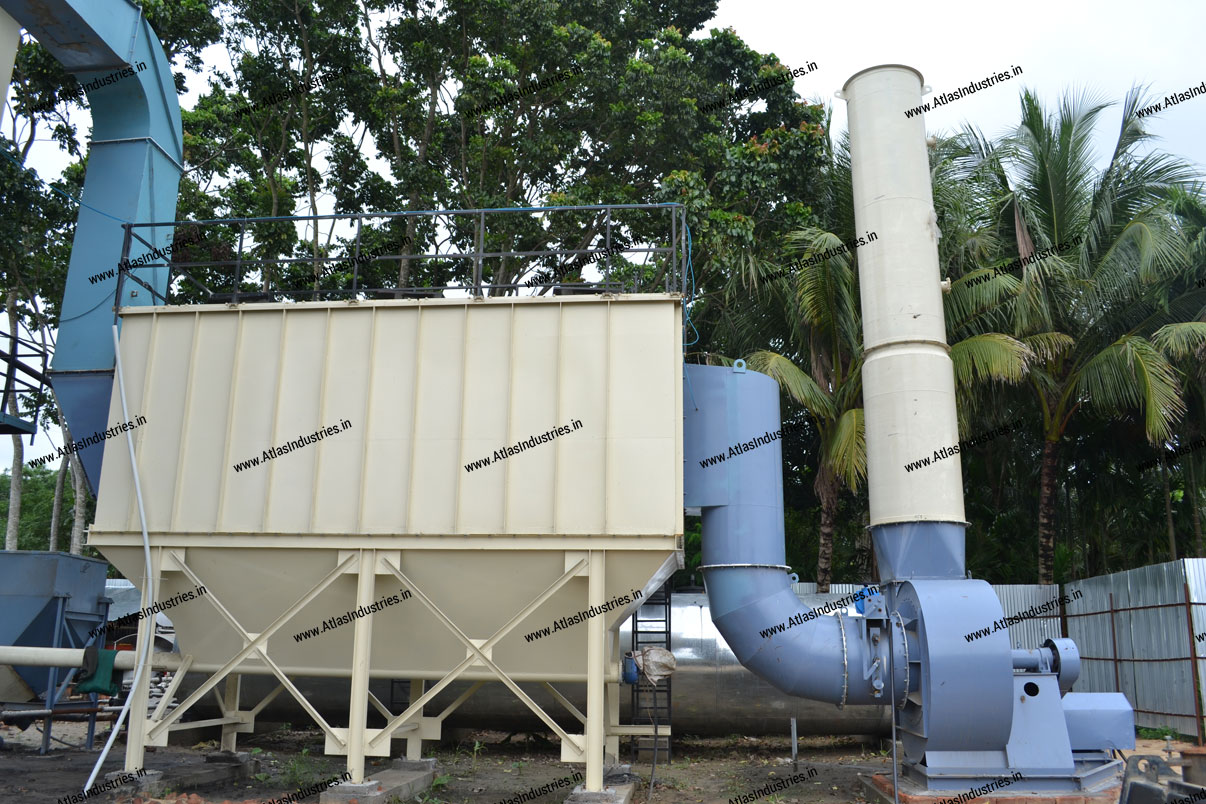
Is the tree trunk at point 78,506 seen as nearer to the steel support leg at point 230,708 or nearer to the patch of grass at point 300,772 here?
the patch of grass at point 300,772

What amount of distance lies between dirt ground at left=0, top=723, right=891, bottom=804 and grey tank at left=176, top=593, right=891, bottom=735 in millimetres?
467

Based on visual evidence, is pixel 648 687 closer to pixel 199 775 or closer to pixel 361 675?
pixel 361 675

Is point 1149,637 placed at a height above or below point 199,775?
above

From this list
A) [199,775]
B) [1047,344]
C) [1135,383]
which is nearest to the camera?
[199,775]

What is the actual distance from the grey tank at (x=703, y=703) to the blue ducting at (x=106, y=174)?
6.13m

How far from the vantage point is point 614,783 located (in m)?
11.1

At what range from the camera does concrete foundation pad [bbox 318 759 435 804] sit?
354 inches

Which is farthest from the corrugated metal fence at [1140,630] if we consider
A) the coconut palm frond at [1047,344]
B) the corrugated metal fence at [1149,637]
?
Answer: the coconut palm frond at [1047,344]

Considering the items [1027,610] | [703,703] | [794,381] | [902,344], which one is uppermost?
[794,381]

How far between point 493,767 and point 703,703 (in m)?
3.42

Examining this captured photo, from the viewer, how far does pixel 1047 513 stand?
1773cm

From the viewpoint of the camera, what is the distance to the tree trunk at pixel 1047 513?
58.3 ft

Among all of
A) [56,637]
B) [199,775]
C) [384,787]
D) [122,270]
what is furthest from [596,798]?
[56,637]

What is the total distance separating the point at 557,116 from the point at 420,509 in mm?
13445
